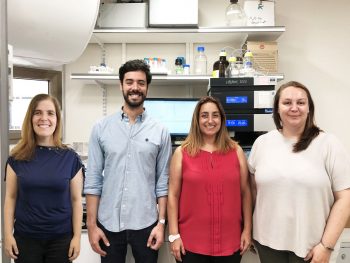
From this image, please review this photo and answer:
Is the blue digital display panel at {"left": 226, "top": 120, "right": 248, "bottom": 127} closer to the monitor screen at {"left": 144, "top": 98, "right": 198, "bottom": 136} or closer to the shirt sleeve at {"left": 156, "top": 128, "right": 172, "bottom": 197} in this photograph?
the monitor screen at {"left": 144, "top": 98, "right": 198, "bottom": 136}

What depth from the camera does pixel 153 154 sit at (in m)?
1.46

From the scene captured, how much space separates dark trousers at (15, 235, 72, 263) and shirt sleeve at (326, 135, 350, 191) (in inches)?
46.4

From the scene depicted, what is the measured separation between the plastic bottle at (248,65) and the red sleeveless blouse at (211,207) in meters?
0.98

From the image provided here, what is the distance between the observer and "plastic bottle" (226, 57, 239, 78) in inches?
87.9

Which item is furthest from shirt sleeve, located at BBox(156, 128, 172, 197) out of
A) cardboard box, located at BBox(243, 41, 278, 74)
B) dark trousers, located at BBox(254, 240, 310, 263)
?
cardboard box, located at BBox(243, 41, 278, 74)

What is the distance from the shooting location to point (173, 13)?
2.30 meters

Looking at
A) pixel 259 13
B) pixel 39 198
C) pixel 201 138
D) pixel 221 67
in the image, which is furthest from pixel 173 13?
pixel 39 198

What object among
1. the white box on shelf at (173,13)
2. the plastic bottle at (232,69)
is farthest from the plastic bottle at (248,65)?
Answer: the white box on shelf at (173,13)

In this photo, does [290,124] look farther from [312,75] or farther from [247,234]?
[312,75]

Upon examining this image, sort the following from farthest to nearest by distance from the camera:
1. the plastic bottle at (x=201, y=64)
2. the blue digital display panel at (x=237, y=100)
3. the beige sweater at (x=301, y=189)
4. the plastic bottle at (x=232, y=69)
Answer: the plastic bottle at (x=201, y=64)
the plastic bottle at (x=232, y=69)
the blue digital display panel at (x=237, y=100)
the beige sweater at (x=301, y=189)

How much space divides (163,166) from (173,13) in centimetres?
131

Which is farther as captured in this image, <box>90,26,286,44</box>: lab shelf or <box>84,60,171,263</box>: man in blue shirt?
<box>90,26,286,44</box>: lab shelf

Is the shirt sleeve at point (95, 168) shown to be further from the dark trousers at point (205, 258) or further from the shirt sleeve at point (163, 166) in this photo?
the dark trousers at point (205, 258)

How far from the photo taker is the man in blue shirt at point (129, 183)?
1412 mm
